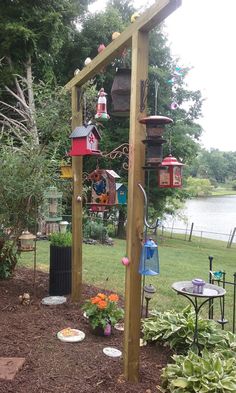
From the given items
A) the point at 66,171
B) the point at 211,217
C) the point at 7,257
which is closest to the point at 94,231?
the point at 7,257

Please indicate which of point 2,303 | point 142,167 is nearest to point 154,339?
point 142,167

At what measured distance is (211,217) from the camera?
3325 cm

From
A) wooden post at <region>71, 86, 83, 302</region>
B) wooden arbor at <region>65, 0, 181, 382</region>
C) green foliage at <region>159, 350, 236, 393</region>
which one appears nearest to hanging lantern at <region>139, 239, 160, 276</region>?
wooden arbor at <region>65, 0, 181, 382</region>

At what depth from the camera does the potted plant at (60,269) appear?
17.5 ft

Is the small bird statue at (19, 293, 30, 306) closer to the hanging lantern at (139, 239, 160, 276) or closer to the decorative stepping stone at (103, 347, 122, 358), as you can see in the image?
the decorative stepping stone at (103, 347, 122, 358)

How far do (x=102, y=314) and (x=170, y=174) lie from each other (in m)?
1.77

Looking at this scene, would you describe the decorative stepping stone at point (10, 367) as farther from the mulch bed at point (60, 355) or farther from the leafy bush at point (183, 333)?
the leafy bush at point (183, 333)

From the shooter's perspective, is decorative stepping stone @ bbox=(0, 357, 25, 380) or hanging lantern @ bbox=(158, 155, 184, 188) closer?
decorative stepping stone @ bbox=(0, 357, 25, 380)

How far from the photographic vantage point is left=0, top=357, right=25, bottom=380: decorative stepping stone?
309 centimetres

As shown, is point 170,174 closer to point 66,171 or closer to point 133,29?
point 133,29

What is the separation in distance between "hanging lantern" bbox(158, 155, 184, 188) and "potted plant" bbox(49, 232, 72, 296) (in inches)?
97.6

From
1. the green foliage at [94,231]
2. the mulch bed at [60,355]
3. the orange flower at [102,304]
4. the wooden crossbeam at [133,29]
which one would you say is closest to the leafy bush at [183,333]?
the mulch bed at [60,355]

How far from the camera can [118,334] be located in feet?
13.6

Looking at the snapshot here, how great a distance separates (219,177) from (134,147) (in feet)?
136
